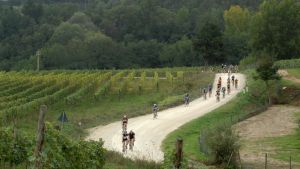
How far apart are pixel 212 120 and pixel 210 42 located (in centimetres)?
5268

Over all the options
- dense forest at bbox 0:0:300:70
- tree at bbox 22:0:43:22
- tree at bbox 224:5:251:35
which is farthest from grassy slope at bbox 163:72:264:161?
tree at bbox 22:0:43:22

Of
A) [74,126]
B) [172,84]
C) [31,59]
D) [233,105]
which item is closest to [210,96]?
[233,105]

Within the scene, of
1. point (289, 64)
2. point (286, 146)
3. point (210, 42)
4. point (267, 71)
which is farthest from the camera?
point (210, 42)

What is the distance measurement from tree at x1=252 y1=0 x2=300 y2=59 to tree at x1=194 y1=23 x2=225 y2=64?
23.4 feet

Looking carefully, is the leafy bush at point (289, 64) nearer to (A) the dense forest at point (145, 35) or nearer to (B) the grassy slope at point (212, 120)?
(B) the grassy slope at point (212, 120)

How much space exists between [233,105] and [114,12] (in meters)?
123

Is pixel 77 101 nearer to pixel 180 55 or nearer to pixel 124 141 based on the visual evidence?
pixel 124 141

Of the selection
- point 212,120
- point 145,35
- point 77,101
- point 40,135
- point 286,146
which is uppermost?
point 145,35

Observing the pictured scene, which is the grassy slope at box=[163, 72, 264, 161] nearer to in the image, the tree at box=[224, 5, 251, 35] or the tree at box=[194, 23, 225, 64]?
the tree at box=[194, 23, 225, 64]

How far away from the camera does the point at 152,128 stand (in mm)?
48188

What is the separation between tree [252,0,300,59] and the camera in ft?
340

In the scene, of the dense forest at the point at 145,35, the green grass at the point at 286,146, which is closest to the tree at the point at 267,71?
the green grass at the point at 286,146

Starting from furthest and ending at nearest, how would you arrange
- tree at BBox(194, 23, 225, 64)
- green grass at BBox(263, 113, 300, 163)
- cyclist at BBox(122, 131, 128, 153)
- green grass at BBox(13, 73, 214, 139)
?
tree at BBox(194, 23, 225, 64) < green grass at BBox(13, 73, 214, 139) < green grass at BBox(263, 113, 300, 163) < cyclist at BBox(122, 131, 128, 153)

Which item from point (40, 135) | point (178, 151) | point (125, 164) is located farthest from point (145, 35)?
point (40, 135)
